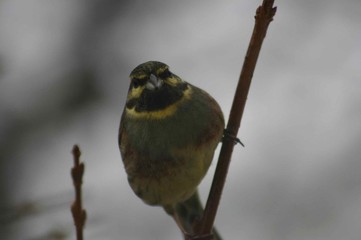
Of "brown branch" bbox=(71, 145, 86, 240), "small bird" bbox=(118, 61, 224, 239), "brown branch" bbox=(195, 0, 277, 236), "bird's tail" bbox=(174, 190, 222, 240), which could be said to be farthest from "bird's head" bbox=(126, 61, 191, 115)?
"brown branch" bbox=(71, 145, 86, 240)

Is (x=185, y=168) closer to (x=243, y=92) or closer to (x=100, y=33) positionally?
(x=243, y=92)

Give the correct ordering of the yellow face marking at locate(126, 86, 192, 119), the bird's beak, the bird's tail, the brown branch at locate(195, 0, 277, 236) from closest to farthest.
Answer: the brown branch at locate(195, 0, 277, 236), the bird's beak, the yellow face marking at locate(126, 86, 192, 119), the bird's tail

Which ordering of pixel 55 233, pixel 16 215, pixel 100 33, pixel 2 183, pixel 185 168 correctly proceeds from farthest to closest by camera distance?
pixel 100 33 < pixel 2 183 < pixel 185 168 < pixel 55 233 < pixel 16 215

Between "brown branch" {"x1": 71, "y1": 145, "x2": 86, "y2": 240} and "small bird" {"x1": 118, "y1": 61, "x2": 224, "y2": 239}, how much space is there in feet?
6.76

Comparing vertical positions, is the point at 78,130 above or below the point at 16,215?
above

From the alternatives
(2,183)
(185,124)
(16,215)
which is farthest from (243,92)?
(2,183)

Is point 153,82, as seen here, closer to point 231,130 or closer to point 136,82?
point 136,82

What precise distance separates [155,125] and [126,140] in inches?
10.5

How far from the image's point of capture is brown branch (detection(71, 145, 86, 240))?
2346 millimetres

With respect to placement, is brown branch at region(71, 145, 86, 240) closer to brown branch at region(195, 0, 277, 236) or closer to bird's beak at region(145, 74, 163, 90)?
brown branch at region(195, 0, 277, 236)

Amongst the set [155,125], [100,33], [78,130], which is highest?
[100,33]

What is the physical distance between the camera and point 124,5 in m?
10.4

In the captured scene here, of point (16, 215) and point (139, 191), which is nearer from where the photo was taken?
point (16, 215)

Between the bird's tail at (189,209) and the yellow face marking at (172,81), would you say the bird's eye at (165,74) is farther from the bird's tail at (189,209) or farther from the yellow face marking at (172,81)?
the bird's tail at (189,209)
